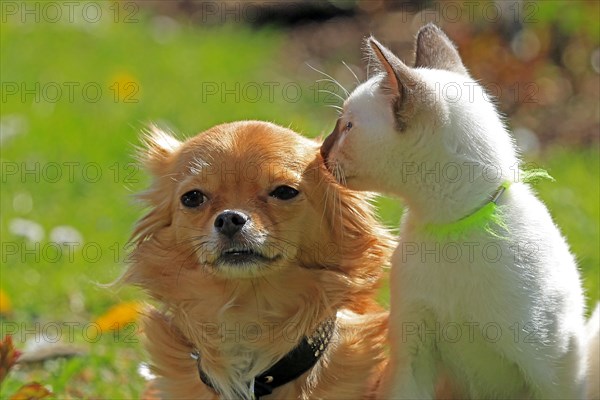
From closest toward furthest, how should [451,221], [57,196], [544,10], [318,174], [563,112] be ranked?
[451,221], [318,174], [57,196], [563,112], [544,10]

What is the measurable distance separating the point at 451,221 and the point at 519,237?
25cm

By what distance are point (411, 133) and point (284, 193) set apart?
529 millimetres

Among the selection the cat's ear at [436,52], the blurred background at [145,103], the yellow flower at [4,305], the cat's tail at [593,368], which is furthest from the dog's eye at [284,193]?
the yellow flower at [4,305]

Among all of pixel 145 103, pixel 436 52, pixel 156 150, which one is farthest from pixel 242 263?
pixel 145 103

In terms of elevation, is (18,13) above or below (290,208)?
below

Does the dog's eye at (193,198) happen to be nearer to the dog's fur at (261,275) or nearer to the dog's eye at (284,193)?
the dog's fur at (261,275)

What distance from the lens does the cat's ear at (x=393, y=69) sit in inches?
138

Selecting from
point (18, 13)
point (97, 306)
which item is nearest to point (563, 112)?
point (97, 306)

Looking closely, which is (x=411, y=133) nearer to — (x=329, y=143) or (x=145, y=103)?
(x=329, y=143)

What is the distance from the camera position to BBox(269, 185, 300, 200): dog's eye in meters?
3.81

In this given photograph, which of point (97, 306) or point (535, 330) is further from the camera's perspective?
point (97, 306)

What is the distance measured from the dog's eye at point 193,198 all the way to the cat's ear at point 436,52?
102 centimetres

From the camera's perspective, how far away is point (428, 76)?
12.1 feet

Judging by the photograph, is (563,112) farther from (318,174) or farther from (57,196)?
(318,174)
